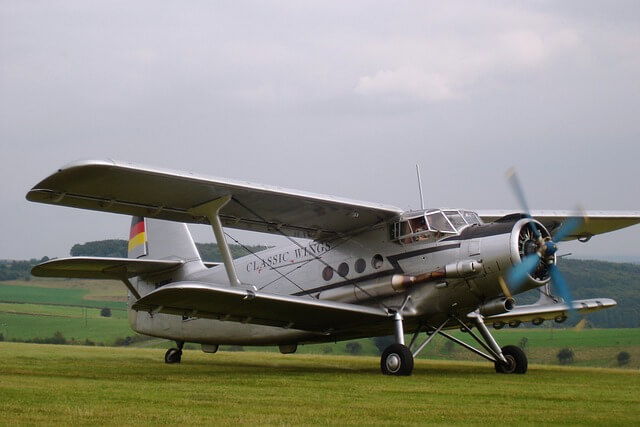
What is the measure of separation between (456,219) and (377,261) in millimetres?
1846

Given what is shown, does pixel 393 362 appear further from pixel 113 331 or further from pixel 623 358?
pixel 113 331

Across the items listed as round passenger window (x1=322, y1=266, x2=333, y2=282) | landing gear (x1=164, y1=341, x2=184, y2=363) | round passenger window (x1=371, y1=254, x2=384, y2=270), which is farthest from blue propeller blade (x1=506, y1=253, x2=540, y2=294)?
landing gear (x1=164, y1=341, x2=184, y2=363)

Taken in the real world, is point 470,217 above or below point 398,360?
above

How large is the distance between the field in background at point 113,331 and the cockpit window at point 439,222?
12255mm

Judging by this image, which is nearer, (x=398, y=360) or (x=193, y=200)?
(x=398, y=360)

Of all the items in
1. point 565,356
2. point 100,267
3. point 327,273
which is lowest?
point 565,356

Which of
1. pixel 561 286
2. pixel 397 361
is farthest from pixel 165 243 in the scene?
pixel 561 286

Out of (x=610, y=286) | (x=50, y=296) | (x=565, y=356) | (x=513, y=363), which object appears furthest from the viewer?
(x=50, y=296)

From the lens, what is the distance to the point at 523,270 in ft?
49.5

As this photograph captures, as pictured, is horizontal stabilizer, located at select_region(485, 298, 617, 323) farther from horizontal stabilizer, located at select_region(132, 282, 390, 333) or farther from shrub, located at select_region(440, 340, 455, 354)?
shrub, located at select_region(440, 340, 455, 354)

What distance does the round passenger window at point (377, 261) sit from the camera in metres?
17.3

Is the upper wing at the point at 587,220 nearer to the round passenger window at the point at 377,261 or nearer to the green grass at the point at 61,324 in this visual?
the round passenger window at the point at 377,261

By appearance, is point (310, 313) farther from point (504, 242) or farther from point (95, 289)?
point (95, 289)

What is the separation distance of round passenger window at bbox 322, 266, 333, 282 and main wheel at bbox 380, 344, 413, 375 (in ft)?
10.3
